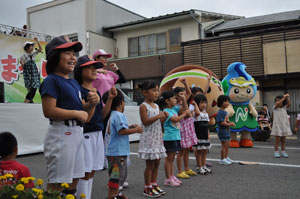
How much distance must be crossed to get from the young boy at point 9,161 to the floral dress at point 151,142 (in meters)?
1.55

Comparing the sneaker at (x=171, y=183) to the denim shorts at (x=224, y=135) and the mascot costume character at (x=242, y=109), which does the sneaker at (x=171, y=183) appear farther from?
the mascot costume character at (x=242, y=109)

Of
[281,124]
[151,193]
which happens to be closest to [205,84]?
[281,124]

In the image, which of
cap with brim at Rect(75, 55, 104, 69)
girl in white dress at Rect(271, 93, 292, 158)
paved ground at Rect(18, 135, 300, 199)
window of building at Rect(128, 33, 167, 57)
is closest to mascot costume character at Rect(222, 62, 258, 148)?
girl in white dress at Rect(271, 93, 292, 158)

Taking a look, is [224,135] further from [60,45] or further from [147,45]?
[147,45]

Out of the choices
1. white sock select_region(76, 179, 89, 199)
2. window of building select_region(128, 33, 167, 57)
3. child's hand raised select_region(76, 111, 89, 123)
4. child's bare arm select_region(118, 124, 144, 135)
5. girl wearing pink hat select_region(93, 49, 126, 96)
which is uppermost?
window of building select_region(128, 33, 167, 57)

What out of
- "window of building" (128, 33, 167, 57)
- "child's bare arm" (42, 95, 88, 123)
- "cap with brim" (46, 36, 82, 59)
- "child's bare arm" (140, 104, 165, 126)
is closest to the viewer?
"child's bare arm" (42, 95, 88, 123)

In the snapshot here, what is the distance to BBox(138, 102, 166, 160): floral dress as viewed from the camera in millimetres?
3949

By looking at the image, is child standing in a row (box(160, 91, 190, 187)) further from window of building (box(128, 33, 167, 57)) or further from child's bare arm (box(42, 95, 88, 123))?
window of building (box(128, 33, 167, 57))

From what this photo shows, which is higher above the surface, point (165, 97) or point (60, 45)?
point (60, 45)

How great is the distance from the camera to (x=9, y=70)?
9.77 meters

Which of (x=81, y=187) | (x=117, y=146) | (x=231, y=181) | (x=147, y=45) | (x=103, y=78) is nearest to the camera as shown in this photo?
(x=81, y=187)

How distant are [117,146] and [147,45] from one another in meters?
16.3

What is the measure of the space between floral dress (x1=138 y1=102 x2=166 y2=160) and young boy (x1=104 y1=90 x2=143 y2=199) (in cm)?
36

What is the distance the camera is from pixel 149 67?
18125mm
